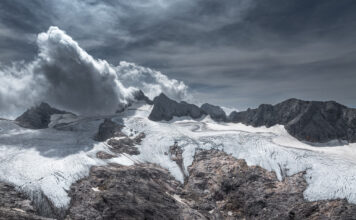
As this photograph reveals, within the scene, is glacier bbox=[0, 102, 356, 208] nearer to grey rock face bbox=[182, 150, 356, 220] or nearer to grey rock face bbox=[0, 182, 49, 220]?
grey rock face bbox=[0, 182, 49, 220]

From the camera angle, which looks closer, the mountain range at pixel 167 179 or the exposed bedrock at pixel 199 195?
the mountain range at pixel 167 179

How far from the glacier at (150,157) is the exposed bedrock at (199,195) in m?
5.81

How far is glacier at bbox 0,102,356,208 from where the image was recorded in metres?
101

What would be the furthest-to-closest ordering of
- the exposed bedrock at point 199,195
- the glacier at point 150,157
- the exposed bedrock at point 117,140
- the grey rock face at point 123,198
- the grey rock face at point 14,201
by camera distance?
the exposed bedrock at point 117,140
the glacier at point 150,157
the exposed bedrock at point 199,195
the grey rock face at point 123,198
the grey rock face at point 14,201

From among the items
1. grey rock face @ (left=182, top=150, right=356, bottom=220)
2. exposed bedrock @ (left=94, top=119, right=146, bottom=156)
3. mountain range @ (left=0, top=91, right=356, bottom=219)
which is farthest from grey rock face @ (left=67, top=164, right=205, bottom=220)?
exposed bedrock @ (left=94, top=119, right=146, bottom=156)

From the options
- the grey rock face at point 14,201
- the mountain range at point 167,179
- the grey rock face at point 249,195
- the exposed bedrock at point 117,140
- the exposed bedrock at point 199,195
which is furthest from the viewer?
the exposed bedrock at point 117,140

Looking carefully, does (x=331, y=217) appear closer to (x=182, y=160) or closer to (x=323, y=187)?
(x=323, y=187)

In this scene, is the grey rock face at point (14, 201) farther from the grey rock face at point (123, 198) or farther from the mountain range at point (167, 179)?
the grey rock face at point (123, 198)

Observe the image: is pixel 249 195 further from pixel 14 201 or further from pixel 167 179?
pixel 14 201

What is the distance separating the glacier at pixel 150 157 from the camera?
10088 centimetres

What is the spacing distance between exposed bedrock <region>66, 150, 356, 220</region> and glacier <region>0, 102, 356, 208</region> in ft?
19.1

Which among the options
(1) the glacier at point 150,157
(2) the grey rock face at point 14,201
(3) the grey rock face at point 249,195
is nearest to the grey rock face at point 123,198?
(1) the glacier at point 150,157

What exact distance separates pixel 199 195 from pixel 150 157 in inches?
1823

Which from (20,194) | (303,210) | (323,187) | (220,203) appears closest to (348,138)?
(323,187)
